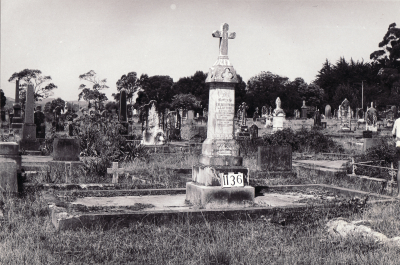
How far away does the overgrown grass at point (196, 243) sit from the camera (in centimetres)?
501

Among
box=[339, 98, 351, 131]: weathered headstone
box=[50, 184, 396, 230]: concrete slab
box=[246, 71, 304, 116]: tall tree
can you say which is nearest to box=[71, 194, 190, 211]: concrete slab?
box=[50, 184, 396, 230]: concrete slab

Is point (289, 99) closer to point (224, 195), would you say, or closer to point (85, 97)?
point (85, 97)

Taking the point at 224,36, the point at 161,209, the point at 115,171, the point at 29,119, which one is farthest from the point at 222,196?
the point at 29,119

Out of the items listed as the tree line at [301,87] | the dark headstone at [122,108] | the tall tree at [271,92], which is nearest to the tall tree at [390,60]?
the tree line at [301,87]

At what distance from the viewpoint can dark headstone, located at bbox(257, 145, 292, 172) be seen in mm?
13055

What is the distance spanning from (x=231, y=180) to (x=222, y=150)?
0.57 metres

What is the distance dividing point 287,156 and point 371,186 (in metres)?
3.09

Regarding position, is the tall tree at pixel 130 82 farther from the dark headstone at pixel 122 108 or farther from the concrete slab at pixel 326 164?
the concrete slab at pixel 326 164

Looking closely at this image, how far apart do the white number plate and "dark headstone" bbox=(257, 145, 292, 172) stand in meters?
4.94

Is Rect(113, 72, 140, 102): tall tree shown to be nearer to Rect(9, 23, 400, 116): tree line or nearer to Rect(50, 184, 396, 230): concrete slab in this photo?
Rect(9, 23, 400, 116): tree line

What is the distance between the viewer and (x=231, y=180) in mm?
8133

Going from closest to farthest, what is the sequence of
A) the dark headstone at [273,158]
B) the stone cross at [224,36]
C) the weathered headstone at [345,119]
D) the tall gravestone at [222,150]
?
the tall gravestone at [222,150], the stone cross at [224,36], the dark headstone at [273,158], the weathered headstone at [345,119]

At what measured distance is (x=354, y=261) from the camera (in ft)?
16.4

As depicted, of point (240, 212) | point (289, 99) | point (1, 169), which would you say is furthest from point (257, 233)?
point (289, 99)
